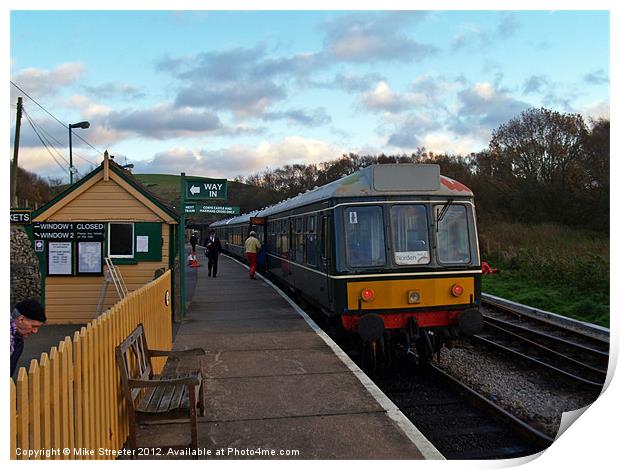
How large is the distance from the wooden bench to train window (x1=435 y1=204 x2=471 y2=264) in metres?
4.38

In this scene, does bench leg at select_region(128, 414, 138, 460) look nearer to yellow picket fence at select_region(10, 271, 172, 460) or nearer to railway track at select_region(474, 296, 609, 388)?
yellow picket fence at select_region(10, 271, 172, 460)

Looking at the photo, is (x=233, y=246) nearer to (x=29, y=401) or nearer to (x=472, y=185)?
(x=472, y=185)

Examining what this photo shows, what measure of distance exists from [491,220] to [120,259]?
19.8 meters

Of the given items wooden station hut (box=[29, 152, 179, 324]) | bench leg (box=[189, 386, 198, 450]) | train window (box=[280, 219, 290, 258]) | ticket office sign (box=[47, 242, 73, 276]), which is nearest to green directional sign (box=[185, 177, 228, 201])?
wooden station hut (box=[29, 152, 179, 324])

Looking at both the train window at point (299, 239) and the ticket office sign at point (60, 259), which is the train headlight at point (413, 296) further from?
the ticket office sign at point (60, 259)

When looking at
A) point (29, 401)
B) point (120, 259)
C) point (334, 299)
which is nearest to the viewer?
point (29, 401)

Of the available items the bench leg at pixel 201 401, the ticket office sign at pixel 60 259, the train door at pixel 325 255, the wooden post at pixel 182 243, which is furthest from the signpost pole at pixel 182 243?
the bench leg at pixel 201 401

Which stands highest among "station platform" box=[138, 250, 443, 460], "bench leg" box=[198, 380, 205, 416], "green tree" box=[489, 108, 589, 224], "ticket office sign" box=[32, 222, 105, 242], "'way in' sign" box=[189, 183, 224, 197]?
"green tree" box=[489, 108, 589, 224]

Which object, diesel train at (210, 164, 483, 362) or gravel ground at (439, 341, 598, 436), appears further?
diesel train at (210, 164, 483, 362)

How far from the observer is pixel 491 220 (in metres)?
27.1

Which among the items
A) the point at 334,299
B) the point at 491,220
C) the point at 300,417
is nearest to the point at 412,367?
the point at 334,299

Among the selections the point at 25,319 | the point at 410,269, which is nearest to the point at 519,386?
the point at 410,269

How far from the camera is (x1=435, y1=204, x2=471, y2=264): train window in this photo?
848 centimetres

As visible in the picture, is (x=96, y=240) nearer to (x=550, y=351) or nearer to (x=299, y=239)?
(x=299, y=239)
